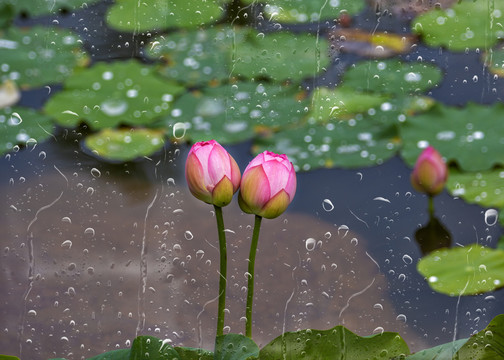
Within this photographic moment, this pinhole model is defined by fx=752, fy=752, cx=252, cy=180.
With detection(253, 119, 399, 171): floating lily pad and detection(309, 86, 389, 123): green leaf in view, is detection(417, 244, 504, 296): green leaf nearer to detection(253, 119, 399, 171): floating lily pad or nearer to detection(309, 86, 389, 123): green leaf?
detection(253, 119, 399, 171): floating lily pad

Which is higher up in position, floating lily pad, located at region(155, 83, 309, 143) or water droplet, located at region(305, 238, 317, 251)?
floating lily pad, located at region(155, 83, 309, 143)

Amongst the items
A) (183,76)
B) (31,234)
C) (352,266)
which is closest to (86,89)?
(183,76)

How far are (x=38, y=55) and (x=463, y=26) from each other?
1.00 meters

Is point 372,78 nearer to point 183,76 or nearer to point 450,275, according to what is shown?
point 183,76

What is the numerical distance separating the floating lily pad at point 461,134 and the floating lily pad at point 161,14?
66cm

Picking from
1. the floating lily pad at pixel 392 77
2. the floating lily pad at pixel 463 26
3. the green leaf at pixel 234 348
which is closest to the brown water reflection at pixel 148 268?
the green leaf at pixel 234 348

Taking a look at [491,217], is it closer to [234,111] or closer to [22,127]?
[234,111]

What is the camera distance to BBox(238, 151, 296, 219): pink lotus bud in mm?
859

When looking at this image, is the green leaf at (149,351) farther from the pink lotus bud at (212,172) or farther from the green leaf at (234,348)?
the pink lotus bud at (212,172)

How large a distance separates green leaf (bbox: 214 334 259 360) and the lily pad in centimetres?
57

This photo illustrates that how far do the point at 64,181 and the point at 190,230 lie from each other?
0.91ft

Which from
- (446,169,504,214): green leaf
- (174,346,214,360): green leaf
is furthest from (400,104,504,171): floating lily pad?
(174,346,214,360): green leaf

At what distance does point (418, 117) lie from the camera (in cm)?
148

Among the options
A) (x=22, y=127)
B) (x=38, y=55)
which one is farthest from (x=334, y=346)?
(x=38, y=55)
